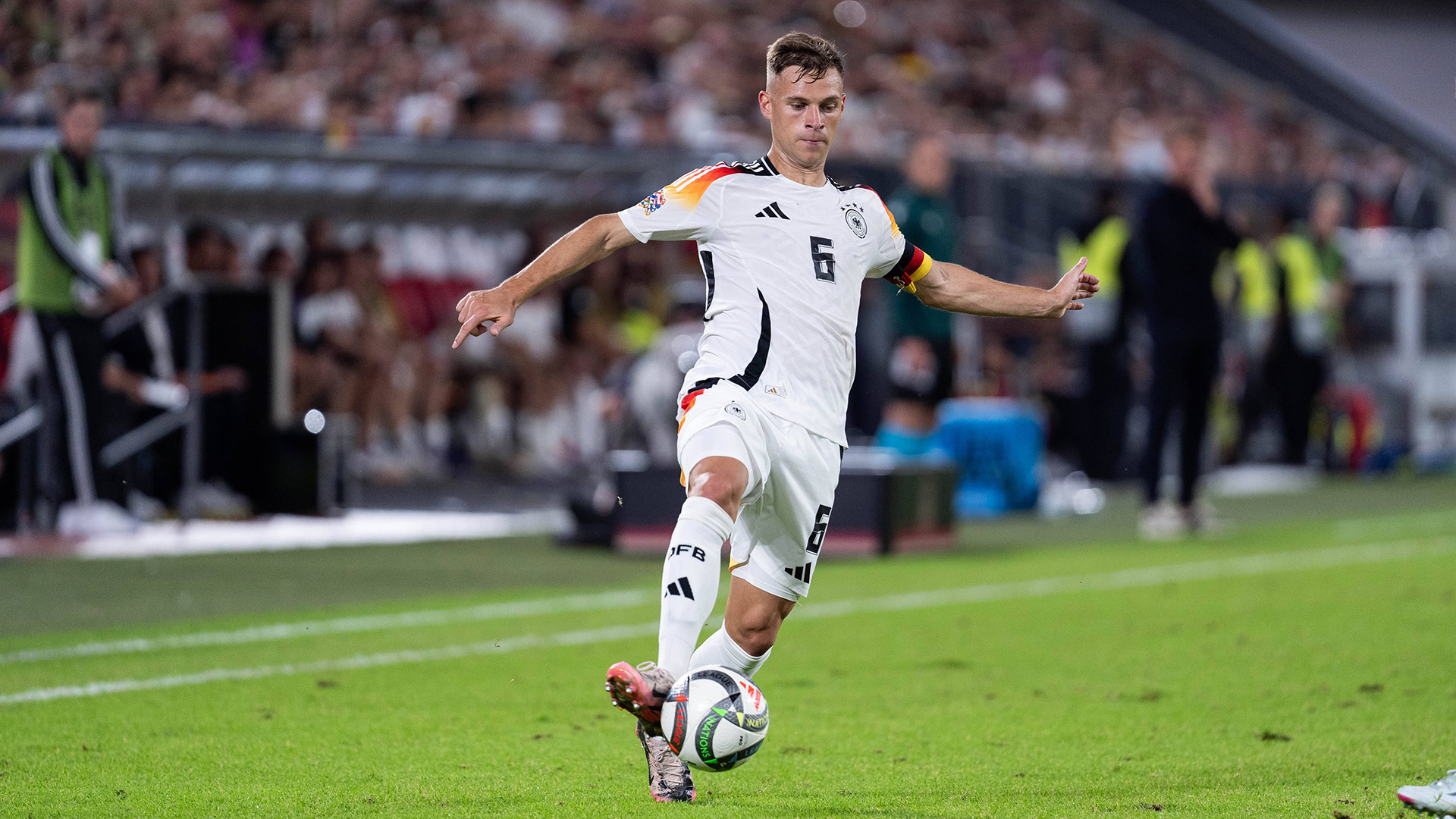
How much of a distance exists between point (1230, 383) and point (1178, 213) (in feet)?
25.6

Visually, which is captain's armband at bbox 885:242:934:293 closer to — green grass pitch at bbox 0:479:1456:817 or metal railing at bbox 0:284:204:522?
green grass pitch at bbox 0:479:1456:817

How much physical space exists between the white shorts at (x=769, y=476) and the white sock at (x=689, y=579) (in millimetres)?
157

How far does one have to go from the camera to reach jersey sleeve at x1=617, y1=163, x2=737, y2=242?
4.24 m

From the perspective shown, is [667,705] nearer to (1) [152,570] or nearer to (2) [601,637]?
(2) [601,637]

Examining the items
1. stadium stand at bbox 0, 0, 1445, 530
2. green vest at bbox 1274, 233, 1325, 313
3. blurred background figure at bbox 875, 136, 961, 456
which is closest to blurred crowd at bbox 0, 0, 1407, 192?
stadium stand at bbox 0, 0, 1445, 530

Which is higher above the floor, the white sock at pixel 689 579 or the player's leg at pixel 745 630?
the white sock at pixel 689 579

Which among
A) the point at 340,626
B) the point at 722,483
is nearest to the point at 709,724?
the point at 722,483

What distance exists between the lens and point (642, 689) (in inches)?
141

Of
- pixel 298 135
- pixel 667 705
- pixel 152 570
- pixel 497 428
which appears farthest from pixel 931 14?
pixel 667 705

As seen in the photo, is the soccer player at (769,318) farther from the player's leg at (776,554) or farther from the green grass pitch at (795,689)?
the green grass pitch at (795,689)

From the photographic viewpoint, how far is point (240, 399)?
38.9ft

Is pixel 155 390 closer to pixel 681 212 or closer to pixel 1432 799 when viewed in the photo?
pixel 681 212

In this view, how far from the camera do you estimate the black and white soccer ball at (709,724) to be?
3.62m

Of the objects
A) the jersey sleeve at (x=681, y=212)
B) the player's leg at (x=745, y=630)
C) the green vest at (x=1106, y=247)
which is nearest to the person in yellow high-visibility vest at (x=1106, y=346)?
the green vest at (x=1106, y=247)
